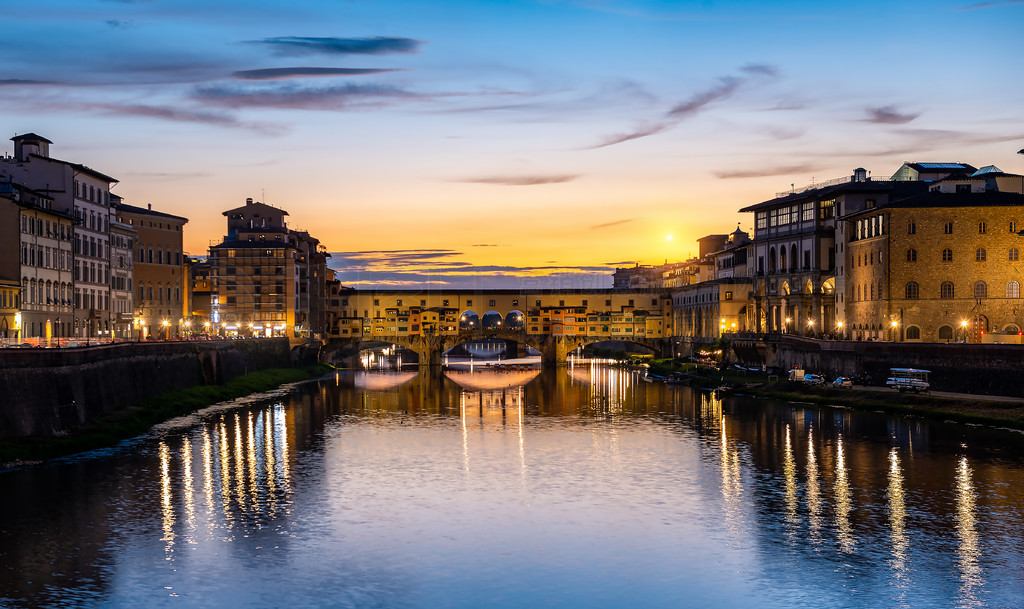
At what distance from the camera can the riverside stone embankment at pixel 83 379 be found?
58719 millimetres

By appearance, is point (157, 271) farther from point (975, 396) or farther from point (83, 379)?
point (975, 396)

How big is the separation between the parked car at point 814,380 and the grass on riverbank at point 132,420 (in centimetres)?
5855

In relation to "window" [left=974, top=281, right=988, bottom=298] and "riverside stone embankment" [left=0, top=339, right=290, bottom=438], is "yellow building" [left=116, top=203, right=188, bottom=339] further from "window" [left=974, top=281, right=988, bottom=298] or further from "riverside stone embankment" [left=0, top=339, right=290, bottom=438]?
"window" [left=974, top=281, right=988, bottom=298]

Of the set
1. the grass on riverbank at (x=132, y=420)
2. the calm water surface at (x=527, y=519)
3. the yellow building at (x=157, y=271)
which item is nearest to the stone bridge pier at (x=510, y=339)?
the yellow building at (x=157, y=271)

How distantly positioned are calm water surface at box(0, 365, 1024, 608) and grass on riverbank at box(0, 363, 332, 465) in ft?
6.07

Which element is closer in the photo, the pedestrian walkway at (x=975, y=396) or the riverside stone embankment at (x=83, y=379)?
the riverside stone embankment at (x=83, y=379)

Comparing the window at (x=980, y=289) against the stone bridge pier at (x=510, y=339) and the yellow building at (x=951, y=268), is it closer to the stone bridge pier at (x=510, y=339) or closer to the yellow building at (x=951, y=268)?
the yellow building at (x=951, y=268)

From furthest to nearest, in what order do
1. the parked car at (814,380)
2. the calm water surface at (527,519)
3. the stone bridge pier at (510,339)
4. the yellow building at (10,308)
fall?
the stone bridge pier at (510,339), the parked car at (814,380), the yellow building at (10,308), the calm water surface at (527,519)

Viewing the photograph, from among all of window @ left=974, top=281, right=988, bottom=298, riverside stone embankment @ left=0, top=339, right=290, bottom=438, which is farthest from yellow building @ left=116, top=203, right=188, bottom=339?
window @ left=974, top=281, right=988, bottom=298

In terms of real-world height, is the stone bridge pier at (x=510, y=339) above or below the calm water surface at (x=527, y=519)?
above

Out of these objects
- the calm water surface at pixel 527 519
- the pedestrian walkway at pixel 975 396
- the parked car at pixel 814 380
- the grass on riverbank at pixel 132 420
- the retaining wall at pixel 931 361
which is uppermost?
the retaining wall at pixel 931 361

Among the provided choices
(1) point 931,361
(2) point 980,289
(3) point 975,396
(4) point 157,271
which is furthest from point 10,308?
(2) point 980,289

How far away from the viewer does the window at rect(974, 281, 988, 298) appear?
100375mm

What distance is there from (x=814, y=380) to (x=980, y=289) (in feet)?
60.9
